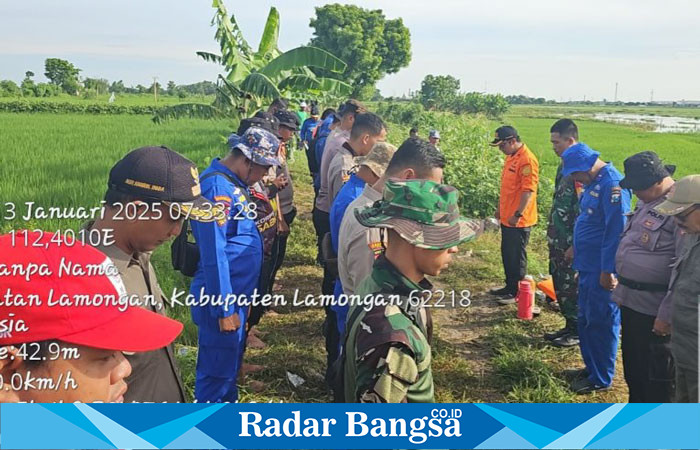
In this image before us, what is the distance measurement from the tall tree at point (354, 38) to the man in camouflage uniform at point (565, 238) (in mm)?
31652

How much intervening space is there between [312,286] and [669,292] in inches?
143

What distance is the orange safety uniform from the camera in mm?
5355

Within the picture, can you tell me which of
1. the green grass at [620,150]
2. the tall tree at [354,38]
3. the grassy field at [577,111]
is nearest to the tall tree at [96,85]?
the tall tree at [354,38]

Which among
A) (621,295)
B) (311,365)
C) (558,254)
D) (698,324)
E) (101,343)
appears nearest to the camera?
(101,343)

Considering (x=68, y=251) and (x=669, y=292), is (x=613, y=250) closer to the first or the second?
(x=669, y=292)

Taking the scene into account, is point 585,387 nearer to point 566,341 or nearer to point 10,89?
point 566,341

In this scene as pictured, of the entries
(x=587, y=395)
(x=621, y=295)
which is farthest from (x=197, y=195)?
(x=587, y=395)

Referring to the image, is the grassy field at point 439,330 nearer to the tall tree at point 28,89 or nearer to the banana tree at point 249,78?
the banana tree at point 249,78

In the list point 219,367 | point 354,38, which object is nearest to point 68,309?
point 219,367

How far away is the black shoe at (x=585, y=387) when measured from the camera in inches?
151

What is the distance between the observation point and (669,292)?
278cm

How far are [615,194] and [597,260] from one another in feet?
1.74

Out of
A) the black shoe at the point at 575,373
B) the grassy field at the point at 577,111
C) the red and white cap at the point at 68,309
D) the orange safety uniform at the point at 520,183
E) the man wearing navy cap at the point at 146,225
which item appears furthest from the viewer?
the grassy field at the point at 577,111

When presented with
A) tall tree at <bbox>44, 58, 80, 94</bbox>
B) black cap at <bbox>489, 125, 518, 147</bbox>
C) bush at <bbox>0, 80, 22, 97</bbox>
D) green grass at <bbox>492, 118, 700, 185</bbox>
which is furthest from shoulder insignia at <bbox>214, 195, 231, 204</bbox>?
tall tree at <bbox>44, 58, 80, 94</bbox>
